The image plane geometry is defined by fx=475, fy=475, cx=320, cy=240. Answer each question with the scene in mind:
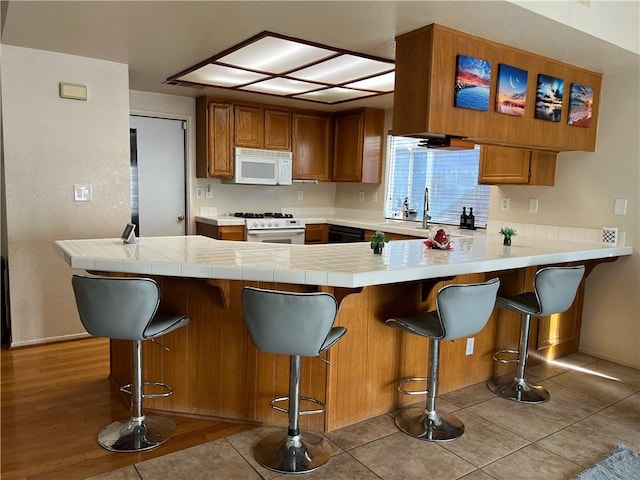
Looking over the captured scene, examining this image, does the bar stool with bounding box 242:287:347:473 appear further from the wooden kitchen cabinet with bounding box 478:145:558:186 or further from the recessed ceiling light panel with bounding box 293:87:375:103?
the recessed ceiling light panel with bounding box 293:87:375:103

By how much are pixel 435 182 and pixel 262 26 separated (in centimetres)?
307

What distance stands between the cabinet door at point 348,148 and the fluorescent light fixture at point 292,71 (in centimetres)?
70

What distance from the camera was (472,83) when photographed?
2.99 m

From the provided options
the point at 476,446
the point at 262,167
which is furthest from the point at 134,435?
the point at 262,167

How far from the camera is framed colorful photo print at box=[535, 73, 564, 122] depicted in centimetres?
340

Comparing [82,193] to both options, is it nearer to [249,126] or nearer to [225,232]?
[225,232]

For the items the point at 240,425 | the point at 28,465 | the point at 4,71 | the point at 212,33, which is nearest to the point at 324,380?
the point at 240,425

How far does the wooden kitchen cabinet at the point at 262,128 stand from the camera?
529 cm

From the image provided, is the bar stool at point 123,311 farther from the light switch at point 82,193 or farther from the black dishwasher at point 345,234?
the black dishwasher at point 345,234

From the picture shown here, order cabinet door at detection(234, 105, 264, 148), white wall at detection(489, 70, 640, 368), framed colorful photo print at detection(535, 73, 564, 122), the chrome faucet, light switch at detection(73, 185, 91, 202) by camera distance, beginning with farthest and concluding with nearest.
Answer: cabinet door at detection(234, 105, 264, 148), the chrome faucet, light switch at detection(73, 185, 91, 202), white wall at detection(489, 70, 640, 368), framed colorful photo print at detection(535, 73, 564, 122)

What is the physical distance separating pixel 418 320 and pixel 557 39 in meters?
Answer: 2.01

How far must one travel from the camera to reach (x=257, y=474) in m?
2.18

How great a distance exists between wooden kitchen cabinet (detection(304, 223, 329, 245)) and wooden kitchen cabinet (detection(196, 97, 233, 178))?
113cm

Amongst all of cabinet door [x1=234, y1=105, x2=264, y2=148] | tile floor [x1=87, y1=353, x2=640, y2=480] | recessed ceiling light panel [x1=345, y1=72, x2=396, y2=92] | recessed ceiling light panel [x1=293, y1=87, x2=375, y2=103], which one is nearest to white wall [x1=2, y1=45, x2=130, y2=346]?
cabinet door [x1=234, y1=105, x2=264, y2=148]
